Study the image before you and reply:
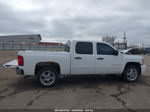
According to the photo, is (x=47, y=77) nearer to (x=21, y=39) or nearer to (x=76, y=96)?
(x=76, y=96)

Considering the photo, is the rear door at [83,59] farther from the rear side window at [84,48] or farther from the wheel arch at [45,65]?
the wheel arch at [45,65]

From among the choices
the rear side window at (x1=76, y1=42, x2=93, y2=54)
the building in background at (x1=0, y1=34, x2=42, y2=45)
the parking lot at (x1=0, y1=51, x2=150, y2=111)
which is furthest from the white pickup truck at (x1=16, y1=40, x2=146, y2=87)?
the building in background at (x1=0, y1=34, x2=42, y2=45)

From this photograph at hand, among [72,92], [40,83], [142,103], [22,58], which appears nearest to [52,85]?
[40,83]

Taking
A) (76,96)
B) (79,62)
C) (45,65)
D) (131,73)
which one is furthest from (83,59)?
(131,73)

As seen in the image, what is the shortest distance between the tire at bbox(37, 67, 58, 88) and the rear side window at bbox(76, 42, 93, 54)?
131 centimetres

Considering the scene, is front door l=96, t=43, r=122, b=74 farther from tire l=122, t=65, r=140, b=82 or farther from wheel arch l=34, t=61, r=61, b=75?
wheel arch l=34, t=61, r=61, b=75

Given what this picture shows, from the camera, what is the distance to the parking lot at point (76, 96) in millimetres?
4720

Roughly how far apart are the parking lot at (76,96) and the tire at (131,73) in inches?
12.8

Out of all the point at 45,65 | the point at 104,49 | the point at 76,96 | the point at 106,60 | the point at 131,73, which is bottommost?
the point at 76,96

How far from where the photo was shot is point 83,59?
22.3 feet

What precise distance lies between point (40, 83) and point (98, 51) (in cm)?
273

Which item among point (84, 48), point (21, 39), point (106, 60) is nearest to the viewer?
point (84, 48)

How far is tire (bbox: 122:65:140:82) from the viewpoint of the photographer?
7480 mm

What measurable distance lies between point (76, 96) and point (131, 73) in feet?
10.8
